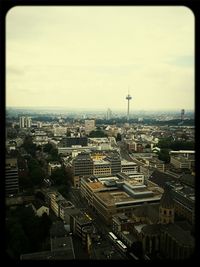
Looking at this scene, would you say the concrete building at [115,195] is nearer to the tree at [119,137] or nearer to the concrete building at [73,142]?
the concrete building at [73,142]


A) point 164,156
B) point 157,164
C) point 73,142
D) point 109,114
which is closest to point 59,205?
point 157,164

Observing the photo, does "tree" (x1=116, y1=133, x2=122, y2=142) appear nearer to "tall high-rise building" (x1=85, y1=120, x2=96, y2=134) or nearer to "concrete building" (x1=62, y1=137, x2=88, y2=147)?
"tall high-rise building" (x1=85, y1=120, x2=96, y2=134)

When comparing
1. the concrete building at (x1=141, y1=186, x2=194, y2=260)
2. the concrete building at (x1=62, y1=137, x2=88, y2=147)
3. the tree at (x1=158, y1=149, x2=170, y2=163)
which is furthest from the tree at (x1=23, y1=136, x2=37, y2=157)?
the concrete building at (x1=141, y1=186, x2=194, y2=260)

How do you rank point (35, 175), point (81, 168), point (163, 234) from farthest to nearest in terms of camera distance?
point (81, 168)
point (35, 175)
point (163, 234)

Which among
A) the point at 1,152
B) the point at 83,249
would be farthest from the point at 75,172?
the point at 1,152

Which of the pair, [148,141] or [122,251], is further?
[148,141]

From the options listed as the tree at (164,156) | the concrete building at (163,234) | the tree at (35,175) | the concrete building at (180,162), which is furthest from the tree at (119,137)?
the concrete building at (163,234)

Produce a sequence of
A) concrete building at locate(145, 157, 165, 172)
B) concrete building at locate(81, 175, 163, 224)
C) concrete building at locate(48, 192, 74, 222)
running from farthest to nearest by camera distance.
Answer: concrete building at locate(145, 157, 165, 172)
concrete building at locate(81, 175, 163, 224)
concrete building at locate(48, 192, 74, 222)

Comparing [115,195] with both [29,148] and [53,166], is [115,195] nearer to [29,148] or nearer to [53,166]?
[53,166]

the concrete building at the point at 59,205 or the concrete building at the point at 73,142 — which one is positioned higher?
the concrete building at the point at 73,142
